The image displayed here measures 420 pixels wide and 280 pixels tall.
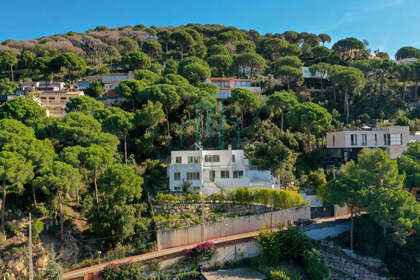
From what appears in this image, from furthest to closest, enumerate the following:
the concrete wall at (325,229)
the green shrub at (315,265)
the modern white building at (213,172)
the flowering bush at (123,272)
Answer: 1. the modern white building at (213,172)
2. the concrete wall at (325,229)
3. the green shrub at (315,265)
4. the flowering bush at (123,272)

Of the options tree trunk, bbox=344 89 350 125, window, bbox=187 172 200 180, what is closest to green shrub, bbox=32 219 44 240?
window, bbox=187 172 200 180

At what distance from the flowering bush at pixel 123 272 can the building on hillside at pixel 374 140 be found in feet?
88.1

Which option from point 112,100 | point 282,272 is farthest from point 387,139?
point 112,100

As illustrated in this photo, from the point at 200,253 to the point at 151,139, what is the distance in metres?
16.3

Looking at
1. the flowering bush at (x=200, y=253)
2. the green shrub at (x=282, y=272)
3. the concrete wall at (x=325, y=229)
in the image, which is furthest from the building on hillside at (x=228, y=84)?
the green shrub at (x=282, y=272)

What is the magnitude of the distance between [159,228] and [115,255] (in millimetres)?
3535

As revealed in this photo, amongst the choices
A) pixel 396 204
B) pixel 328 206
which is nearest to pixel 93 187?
pixel 328 206

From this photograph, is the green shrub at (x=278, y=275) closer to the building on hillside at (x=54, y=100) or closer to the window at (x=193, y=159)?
the window at (x=193, y=159)

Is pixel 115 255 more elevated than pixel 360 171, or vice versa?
pixel 360 171

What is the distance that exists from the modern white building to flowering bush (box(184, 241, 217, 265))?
21.3 ft

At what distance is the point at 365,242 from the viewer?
22688 millimetres

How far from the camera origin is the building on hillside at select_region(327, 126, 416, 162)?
3634cm

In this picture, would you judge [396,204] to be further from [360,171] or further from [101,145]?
[101,145]

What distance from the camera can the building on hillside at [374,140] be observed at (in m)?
36.3
